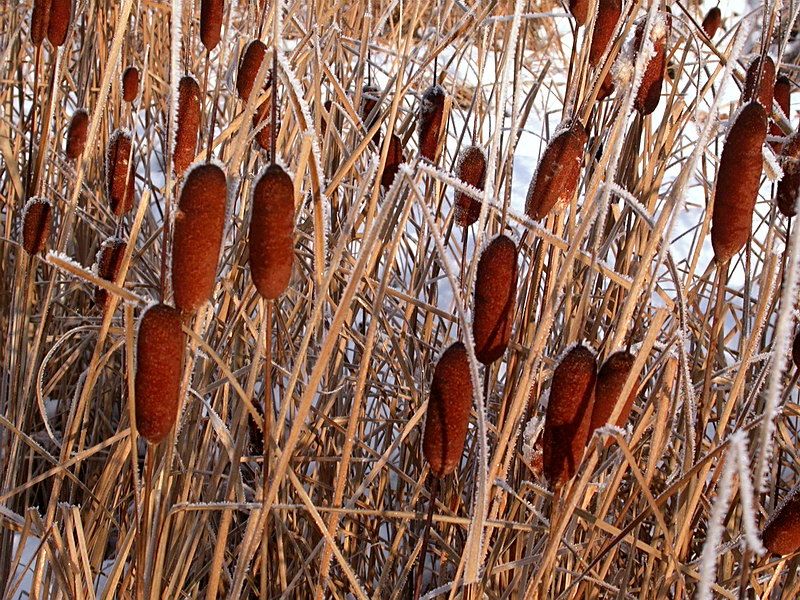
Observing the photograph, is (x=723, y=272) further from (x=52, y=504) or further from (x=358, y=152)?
(x=52, y=504)

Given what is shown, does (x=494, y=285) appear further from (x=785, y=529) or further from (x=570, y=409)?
(x=785, y=529)

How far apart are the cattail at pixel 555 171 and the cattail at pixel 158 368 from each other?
1.00 feet

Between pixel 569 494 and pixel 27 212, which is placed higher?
pixel 27 212

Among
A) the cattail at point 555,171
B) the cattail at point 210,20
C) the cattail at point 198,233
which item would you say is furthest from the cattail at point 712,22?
the cattail at point 198,233

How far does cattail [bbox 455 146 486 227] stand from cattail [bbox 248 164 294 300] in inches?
14.4

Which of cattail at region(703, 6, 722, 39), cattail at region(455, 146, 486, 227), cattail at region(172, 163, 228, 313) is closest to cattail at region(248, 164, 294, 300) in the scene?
cattail at region(172, 163, 228, 313)

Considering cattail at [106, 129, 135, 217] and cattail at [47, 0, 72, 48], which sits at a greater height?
cattail at [47, 0, 72, 48]

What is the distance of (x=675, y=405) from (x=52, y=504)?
0.59 m

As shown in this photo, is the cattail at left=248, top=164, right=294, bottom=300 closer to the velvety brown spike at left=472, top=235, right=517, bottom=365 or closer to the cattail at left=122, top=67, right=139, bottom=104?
the velvety brown spike at left=472, top=235, right=517, bottom=365

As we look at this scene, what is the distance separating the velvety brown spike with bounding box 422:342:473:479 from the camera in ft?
1.66

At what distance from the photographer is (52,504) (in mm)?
803

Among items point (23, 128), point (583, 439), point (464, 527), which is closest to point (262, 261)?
point (583, 439)

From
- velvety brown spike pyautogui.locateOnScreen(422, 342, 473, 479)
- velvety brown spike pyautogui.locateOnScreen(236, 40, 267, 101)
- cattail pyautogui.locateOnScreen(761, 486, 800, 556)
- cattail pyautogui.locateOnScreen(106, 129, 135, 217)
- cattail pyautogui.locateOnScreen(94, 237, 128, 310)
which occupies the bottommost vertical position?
cattail pyautogui.locateOnScreen(761, 486, 800, 556)

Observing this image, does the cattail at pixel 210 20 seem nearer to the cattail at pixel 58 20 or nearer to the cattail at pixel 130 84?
the cattail at pixel 58 20
